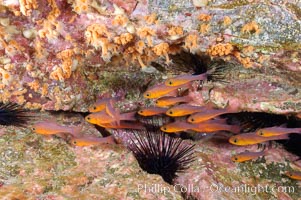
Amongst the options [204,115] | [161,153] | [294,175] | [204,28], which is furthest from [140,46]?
[294,175]

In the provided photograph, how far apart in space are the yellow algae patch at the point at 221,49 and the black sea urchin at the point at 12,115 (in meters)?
2.77

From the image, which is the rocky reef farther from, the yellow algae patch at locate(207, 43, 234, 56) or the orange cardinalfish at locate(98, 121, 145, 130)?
the orange cardinalfish at locate(98, 121, 145, 130)

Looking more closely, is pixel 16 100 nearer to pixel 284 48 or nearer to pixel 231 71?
pixel 231 71

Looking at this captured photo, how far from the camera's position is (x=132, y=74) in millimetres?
4684

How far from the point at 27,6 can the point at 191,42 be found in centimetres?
184

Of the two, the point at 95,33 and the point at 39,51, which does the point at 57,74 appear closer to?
the point at 39,51

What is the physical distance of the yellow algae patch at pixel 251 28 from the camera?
11.4 ft

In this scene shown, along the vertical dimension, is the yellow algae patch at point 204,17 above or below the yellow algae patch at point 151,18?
above

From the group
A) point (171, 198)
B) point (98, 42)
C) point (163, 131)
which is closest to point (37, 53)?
point (98, 42)

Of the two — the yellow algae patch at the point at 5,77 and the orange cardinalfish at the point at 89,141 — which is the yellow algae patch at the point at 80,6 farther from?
the orange cardinalfish at the point at 89,141

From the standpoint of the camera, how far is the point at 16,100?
4.39 m

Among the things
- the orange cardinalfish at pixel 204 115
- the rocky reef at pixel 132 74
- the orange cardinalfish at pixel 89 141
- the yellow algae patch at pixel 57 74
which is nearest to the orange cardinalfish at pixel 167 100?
the orange cardinalfish at pixel 204 115

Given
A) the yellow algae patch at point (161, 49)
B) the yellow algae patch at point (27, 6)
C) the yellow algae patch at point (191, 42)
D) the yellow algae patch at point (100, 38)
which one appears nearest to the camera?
the yellow algae patch at point (27, 6)

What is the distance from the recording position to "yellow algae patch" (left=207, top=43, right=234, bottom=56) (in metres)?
3.68
